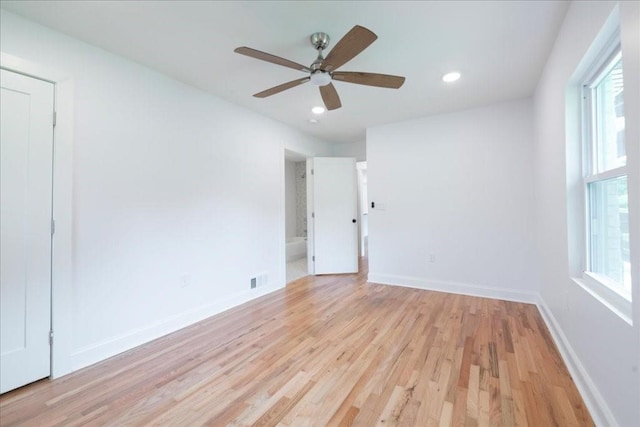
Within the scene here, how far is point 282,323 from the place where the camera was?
276 cm

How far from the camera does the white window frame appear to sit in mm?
1380

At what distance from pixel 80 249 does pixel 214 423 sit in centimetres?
163

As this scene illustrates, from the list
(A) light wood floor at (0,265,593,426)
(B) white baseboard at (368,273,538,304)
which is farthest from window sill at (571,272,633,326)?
(B) white baseboard at (368,273,538,304)

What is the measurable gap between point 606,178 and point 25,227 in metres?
3.68

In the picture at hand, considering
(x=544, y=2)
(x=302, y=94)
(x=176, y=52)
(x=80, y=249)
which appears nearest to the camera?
(x=544, y=2)

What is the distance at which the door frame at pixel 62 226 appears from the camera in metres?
1.93

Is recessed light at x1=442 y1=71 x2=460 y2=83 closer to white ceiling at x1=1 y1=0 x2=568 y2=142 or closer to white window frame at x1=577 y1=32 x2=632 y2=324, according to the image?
white ceiling at x1=1 y1=0 x2=568 y2=142

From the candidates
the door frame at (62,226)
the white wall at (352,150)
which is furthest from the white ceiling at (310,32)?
the white wall at (352,150)

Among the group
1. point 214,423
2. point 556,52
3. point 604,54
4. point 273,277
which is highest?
point 556,52

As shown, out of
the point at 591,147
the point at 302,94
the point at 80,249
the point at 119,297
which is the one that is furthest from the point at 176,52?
the point at 591,147

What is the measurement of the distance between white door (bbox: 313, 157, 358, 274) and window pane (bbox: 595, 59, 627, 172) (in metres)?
3.23

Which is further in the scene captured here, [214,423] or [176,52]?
[176,52]

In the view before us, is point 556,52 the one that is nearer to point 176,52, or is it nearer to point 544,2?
point 544,2

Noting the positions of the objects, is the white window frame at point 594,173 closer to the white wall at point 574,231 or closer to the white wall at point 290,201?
the white wall at point 574,231
